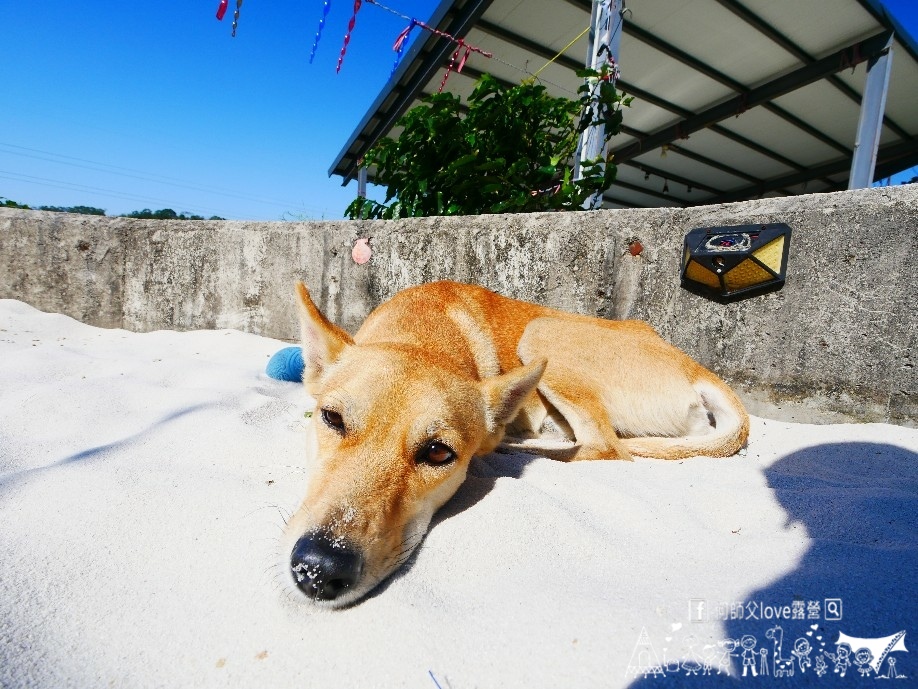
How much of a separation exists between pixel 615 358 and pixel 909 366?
1.69 m

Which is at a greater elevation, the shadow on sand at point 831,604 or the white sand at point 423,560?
the shadow on sand at point 831,604

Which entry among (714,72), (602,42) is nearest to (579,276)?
(602,42)

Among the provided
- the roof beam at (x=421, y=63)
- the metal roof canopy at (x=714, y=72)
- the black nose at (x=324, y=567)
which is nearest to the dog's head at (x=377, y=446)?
the black nose at (x=324, y=567)

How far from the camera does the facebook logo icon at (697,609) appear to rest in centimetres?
109

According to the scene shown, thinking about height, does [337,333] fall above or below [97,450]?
above

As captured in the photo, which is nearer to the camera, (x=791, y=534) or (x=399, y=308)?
(x=791, y=534)

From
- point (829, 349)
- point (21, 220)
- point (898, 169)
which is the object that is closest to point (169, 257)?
point (21, 220)

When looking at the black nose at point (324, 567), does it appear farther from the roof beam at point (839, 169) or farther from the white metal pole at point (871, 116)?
the roof beam at point (839, 169)

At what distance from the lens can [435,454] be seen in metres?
1.74

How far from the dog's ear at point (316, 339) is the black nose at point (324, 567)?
1036 millimetres

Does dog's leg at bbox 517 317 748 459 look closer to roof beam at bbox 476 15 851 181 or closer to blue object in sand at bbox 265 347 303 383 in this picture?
blue object in sand at bbox 265 347 303 383

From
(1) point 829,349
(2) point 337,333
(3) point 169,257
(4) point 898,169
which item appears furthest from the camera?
(4) point 898,169

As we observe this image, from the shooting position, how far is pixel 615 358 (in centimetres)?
291

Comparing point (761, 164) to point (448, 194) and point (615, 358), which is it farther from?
point (615, 358)
